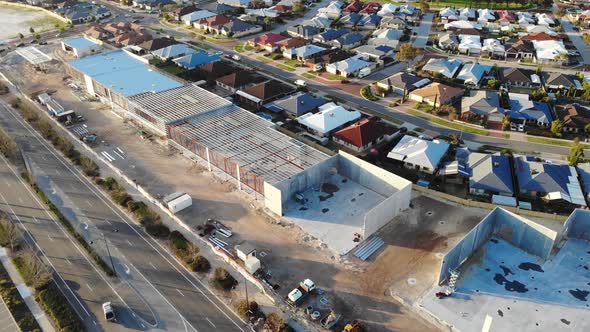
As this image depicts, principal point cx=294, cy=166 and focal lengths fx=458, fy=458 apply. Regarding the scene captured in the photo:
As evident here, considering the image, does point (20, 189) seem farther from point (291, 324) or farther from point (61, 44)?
point (61, 44)

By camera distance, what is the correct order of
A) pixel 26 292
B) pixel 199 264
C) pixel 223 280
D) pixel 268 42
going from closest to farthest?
pixel 26 292
pixel 223 280
pixel 199 264
pixel 268 42

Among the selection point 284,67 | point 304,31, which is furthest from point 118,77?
point 304,31

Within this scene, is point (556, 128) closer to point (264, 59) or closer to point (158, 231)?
point (158, 231)

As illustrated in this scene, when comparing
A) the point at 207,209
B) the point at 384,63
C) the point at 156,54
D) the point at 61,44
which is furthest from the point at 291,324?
the point at 61,44

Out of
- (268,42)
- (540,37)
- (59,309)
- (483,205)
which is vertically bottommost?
(59,309)

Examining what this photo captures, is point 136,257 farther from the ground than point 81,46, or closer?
closer

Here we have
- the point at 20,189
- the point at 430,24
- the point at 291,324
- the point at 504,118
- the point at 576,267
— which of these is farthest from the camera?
the point at 430,24

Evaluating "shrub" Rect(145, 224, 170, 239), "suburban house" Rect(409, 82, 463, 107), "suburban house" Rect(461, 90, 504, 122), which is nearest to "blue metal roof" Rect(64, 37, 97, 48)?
"shrub" Rect(145, 224, 170, 239)
